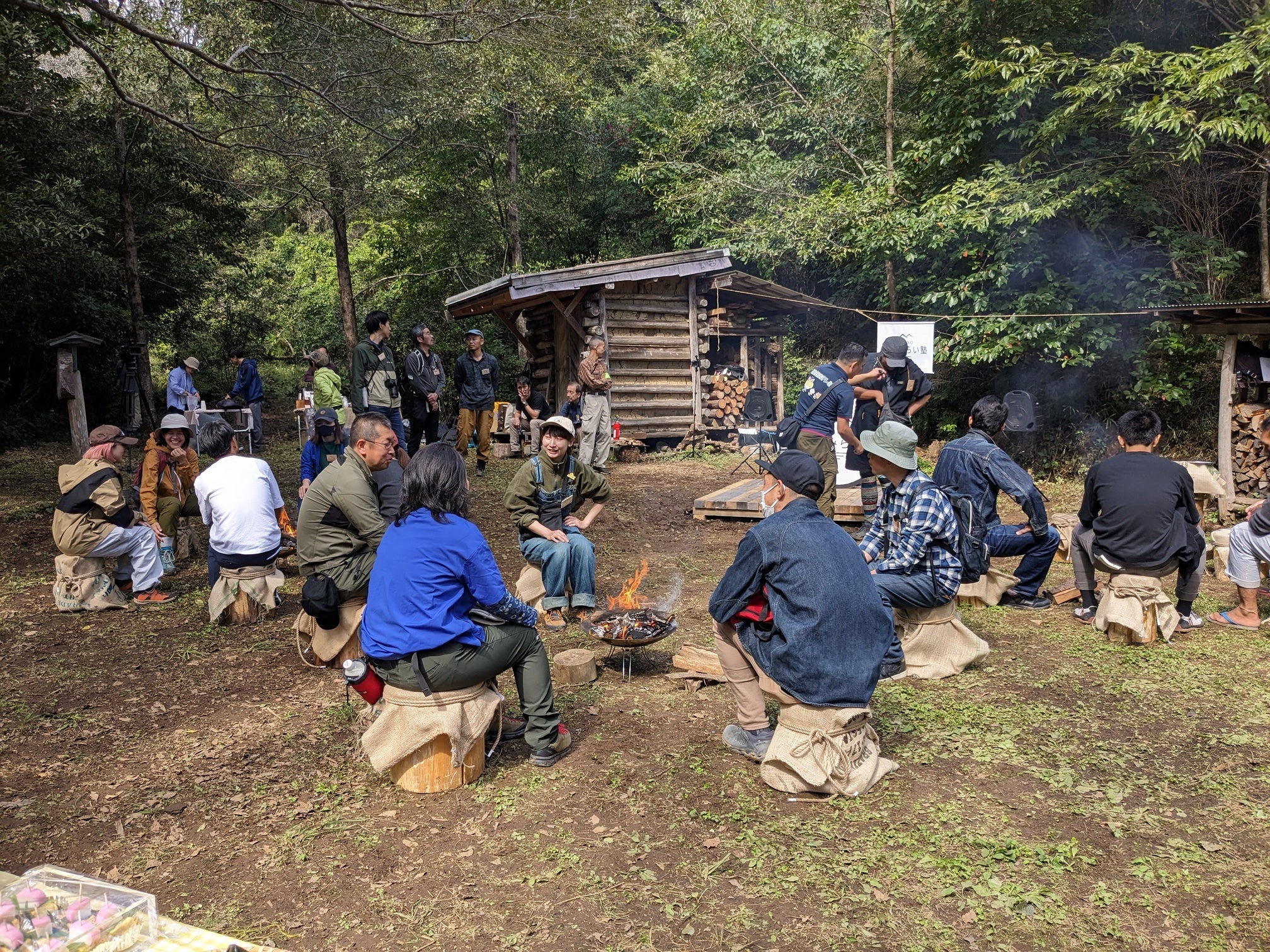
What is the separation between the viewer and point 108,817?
13.3 ft

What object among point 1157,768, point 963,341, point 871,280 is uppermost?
point 871,280

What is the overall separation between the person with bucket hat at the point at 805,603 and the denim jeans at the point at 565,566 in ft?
7.81

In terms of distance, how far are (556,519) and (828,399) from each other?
11.9ft

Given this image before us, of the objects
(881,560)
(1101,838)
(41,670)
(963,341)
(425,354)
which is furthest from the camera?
(963,341)

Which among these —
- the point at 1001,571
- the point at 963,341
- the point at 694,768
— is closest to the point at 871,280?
the point at 963,341

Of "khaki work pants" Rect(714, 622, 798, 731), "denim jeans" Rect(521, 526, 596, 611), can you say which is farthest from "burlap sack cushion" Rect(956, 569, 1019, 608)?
"khaki work pants" Rect(714, 622, 798, 731)

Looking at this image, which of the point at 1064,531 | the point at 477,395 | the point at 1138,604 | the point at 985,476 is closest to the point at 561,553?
the point at 985,476

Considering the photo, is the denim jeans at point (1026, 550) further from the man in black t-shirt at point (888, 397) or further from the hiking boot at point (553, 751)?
the hiking boot at point (553, 751)

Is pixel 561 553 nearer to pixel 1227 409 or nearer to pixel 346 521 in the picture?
pixel 346 521

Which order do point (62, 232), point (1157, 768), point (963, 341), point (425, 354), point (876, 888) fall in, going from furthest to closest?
point (963, 341), point (62, 232), point (425, 354), point (1157, 768), point (876, 888)

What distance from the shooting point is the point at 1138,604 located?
6.05 metres

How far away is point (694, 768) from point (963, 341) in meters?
11.2

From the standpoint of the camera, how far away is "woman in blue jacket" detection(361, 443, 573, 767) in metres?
4.05

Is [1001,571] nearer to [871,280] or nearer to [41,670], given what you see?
[41,670]
